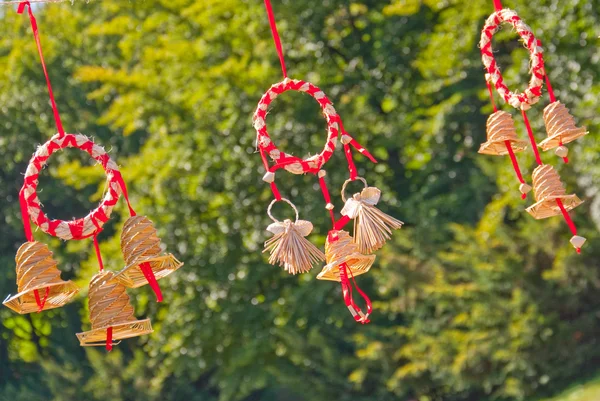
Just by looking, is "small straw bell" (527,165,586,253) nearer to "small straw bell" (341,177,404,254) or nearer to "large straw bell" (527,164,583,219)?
"large straw bell" (527,164,583,219)

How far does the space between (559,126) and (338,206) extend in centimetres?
709

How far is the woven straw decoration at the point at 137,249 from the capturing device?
3270 millimetres

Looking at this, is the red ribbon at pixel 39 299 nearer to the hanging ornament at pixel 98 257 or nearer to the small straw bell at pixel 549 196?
the hanging ornament at pixel 98 257

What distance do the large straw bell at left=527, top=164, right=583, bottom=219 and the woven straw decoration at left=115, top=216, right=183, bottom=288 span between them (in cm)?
138

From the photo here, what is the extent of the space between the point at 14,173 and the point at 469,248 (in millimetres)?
7088

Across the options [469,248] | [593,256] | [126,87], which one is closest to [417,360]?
[469,248]

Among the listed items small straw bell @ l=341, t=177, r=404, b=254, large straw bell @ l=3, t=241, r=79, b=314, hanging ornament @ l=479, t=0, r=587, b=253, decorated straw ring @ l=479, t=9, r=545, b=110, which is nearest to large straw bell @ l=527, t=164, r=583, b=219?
hanging ornament @ l=479, t=0, r=587, b=253

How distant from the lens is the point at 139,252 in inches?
129

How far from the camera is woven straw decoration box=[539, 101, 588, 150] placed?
3795mm

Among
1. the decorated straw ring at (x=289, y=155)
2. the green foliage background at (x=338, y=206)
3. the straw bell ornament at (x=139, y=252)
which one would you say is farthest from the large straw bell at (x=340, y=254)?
the green foliage background at (x=338, y=206)

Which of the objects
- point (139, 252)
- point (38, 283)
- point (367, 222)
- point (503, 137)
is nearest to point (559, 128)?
point (503, 137)

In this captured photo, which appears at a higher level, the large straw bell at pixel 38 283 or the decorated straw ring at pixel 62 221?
the decorated straw ring at pixel 62 221

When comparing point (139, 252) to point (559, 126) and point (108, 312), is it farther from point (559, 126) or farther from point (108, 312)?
point (559, 126)

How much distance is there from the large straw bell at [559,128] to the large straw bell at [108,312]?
162 centimetres
